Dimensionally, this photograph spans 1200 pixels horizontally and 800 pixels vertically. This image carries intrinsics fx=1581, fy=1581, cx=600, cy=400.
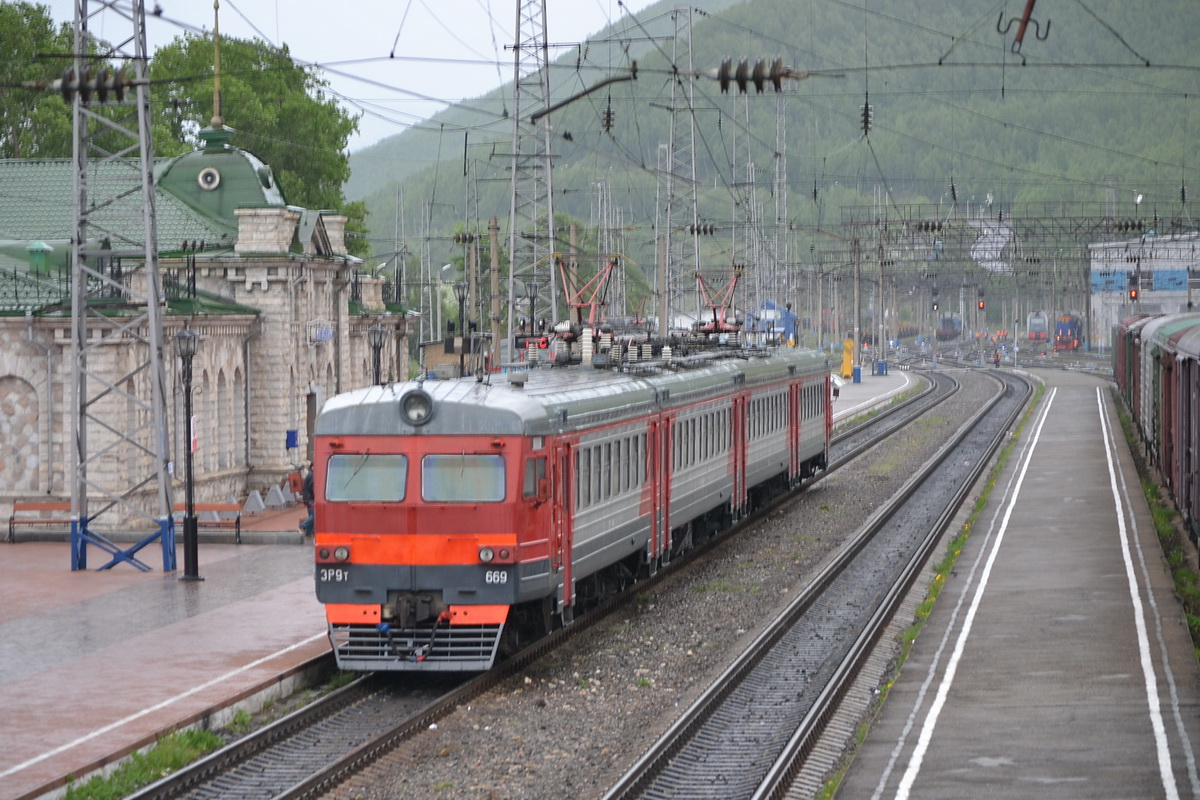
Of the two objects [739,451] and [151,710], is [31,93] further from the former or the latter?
[151,710]

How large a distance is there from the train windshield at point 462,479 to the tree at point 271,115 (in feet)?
168

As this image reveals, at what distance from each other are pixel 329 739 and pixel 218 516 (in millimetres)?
16130

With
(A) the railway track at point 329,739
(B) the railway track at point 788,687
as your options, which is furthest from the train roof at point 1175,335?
(A) the railway track at point 329,739

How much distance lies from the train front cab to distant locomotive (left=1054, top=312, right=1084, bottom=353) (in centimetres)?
12061

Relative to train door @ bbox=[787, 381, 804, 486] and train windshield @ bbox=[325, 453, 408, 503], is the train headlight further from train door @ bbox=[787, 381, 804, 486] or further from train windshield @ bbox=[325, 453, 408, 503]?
train door @ bbox=[787, 381, 804, 486]

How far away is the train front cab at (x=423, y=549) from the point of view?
48.6 feet

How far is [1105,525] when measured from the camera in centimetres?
2597

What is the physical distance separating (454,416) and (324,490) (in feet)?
4.77

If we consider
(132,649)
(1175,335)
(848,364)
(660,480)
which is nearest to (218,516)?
(660,480)

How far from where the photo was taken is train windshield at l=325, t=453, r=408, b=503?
15.0 meters

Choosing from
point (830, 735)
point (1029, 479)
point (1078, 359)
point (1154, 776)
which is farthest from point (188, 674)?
point (1078, 359)

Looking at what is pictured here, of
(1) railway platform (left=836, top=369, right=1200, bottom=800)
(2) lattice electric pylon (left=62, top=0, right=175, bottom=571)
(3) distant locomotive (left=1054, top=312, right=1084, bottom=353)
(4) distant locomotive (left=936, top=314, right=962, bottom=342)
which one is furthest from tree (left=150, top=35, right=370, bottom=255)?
(4) distant locomotive (left=936, top=314, right=962, bottom=342)

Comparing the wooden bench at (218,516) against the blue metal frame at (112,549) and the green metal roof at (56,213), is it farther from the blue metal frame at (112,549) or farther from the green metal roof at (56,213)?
the green metal roof at (56,213)

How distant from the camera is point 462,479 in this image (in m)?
15.0
